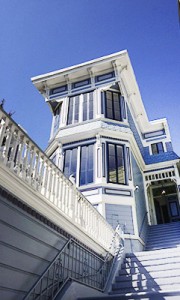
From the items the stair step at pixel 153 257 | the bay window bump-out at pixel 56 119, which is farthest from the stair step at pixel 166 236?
the bay window bump-out at pixel 56 119

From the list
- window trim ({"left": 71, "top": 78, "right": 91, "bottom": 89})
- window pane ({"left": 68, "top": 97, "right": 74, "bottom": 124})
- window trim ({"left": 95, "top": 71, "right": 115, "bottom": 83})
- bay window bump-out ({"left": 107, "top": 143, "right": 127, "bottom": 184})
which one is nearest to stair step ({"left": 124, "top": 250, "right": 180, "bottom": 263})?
bay window bump-out ({"left": 107, "top": 143, "right": 127, "bottom": 184})

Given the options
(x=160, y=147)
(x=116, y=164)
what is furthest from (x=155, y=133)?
(x=116, y=164)

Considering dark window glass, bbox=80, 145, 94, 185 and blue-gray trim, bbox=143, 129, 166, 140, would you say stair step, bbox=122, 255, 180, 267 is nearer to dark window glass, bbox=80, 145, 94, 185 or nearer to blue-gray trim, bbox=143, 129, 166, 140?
dark window glass, bbox=80, 145, 94, 185

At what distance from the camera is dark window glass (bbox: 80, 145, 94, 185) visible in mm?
11023

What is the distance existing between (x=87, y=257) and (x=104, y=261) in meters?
0.96

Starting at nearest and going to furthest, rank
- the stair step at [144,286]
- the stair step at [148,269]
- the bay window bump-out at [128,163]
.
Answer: the stair step at [144,286]
the stair step at [148,269]
the bay window bump-out at [128,163]

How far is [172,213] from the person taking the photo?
A: 53.7 feet

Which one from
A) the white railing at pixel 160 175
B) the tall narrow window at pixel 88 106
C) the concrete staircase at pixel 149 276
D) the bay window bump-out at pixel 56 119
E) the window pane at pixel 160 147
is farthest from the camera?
the window pane at pixel 160 147

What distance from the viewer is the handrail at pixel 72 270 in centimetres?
387

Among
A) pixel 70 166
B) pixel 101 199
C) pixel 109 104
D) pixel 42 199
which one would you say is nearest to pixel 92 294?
pixel 42 199

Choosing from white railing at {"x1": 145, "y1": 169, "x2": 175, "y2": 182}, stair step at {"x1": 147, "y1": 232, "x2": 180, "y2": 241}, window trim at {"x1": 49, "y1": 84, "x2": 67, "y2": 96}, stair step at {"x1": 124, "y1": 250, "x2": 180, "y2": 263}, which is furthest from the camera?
white railing at {"x1": 145, "y1": 169, "x2": 175, "y2": 182}

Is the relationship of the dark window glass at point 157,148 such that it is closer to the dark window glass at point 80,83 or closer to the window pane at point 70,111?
the dark window glass at point 80,83

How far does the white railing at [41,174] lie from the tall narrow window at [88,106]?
283 inches

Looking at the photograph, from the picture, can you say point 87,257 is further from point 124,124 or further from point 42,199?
point 124,124
